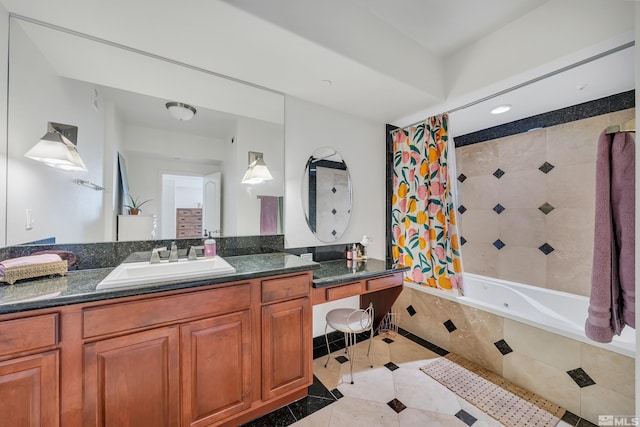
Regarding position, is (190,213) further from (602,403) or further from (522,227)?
(522,227)

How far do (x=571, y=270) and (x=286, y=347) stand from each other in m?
2.61

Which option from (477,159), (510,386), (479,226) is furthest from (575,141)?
(510,386)

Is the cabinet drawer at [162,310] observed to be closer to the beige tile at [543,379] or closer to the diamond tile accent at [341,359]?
the diamond tile accent at [341,359]

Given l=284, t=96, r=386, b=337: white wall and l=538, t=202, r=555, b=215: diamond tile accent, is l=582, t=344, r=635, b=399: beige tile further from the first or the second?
l=284, t=96, r=386, b=337: white wall

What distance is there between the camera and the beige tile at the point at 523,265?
2396 millimetres

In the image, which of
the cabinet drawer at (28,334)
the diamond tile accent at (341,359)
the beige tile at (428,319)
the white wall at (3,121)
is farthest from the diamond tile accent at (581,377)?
the white wall at (3,121)

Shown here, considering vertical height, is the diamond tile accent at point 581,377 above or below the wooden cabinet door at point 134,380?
below

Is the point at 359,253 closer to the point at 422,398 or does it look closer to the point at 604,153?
the point at 422,398

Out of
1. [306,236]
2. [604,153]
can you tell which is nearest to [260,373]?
[306,236]

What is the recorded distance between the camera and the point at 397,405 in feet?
5.23

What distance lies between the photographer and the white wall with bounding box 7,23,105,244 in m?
1.21

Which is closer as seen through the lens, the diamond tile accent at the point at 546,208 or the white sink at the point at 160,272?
the white sink at the point at 160,272

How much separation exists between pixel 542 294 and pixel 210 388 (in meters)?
2.90

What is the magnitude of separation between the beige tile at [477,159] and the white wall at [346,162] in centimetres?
111
